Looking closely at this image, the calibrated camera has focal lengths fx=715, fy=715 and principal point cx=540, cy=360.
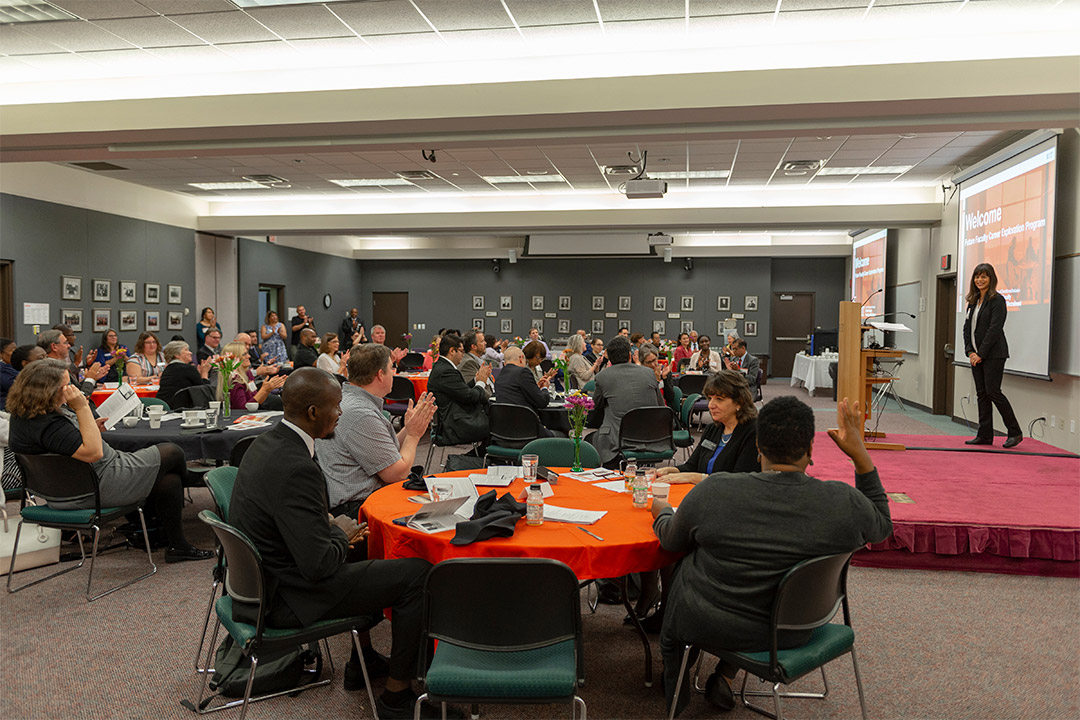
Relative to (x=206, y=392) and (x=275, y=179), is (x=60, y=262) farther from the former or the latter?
(x=206, y=392)

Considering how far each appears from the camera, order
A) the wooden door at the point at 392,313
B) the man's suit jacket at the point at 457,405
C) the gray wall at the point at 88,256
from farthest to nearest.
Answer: the wooden door at the point at 392,313 < the gray wall at the point at 88,256 < the man's suit jacket at the point at 457,405

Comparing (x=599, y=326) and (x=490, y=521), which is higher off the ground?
(x=599, y=326)

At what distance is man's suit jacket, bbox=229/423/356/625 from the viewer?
2.46 m

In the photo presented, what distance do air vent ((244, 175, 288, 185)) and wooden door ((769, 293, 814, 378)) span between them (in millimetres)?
13158

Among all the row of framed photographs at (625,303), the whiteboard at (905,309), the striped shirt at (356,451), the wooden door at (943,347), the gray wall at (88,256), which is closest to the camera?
the striped shirt at (356,451)

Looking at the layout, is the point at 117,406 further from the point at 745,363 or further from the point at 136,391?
the point at 745,363

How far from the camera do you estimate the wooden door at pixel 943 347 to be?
37.0 ft

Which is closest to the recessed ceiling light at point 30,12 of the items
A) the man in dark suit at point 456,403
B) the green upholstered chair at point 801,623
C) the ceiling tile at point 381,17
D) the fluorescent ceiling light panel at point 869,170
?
the ceiling tile at point 381,17

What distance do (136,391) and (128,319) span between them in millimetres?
5162

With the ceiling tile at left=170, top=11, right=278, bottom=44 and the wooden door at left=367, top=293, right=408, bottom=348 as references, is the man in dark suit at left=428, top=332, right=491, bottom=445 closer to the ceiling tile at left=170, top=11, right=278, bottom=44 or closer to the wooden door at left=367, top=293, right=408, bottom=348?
the ceiling tile at left=170, top=11, right=278, bottom=44

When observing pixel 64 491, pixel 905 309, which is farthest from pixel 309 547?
pixel 905 309

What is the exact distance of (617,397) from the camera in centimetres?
589

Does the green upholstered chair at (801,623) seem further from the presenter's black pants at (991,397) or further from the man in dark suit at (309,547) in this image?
the presenter's black pants at (991,397)

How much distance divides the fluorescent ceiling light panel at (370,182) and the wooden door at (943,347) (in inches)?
348
